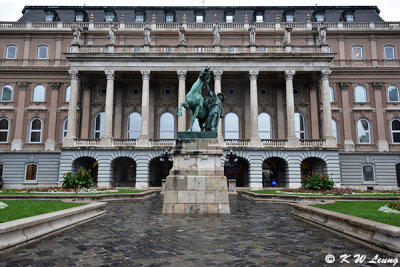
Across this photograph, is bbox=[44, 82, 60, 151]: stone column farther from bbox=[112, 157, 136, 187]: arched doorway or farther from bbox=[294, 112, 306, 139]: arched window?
bbox=[294, 112, 306, 139]: arched window

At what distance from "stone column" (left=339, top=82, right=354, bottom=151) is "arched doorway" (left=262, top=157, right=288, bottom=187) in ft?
26.7

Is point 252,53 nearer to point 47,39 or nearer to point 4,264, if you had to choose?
point 47,39

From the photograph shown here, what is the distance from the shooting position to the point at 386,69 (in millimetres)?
33906

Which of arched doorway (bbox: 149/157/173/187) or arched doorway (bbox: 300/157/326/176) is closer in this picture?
arched doorway (bbox: 300/157/326/176)

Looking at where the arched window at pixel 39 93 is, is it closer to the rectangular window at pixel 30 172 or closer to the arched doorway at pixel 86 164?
the rectangular window at pixel 30 172

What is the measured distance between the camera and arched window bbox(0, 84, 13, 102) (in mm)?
34188

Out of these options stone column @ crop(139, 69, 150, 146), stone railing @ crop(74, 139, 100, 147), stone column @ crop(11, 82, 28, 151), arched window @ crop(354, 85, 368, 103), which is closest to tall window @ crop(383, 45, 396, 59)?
arched window @ crop(354, 85, 368, 103)

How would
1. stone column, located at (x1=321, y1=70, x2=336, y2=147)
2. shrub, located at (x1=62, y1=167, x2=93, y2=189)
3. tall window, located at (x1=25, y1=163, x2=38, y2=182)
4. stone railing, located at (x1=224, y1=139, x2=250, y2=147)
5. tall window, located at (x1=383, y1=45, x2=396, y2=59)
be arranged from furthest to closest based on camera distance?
Answer: 1. tall window, located at (x1=383, y1=45, x2=396, y2=59)
2. tall window, located at (x1=25, y1=163, x2=38, y2=182)
3. stone railing, located at (x1=224, y1=139, x2=250, y2=147)
4. stone column, located at (x1=321, y1=70, x2=336, y2=147)
5. shrub, located at (x1=62, y1=167, x2=93, y2=189)

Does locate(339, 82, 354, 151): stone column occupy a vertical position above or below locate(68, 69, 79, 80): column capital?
below

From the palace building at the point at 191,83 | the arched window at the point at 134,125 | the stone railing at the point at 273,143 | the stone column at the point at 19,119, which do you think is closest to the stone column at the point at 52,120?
the palace building at the point at 191,83

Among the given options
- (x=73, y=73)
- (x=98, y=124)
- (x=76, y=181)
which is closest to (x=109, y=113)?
(x=98, y=124)

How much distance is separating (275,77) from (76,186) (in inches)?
1011

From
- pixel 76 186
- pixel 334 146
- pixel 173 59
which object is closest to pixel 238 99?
pixel 173 59

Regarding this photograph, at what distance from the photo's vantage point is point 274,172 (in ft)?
112
